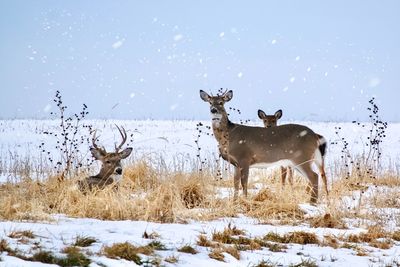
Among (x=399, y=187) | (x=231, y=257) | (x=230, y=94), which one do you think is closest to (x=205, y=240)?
(x=231, y=257)

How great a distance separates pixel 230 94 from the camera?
11.4 meters

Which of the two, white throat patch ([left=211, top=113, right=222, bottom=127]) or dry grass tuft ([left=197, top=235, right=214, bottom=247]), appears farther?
white throat patch ([left=211, top=113, right=222, bottom=127])

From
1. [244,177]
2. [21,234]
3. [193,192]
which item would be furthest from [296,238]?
[244,177]

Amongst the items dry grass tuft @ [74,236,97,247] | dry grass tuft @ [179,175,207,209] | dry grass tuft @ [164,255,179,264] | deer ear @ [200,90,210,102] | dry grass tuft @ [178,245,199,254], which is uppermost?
deer ear @ [200,90,210,102]

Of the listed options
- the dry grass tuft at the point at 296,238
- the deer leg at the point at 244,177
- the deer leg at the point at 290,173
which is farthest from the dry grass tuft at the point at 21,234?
the deer leg at the point at 290,173

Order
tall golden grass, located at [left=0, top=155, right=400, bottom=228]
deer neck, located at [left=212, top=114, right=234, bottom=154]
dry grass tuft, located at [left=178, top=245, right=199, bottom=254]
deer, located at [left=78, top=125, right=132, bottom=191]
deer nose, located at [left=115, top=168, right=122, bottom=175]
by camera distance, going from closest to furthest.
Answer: dry grass tuft, located at [left=178, top=245, right=199, bottom=254], tall golden grass, located at [left=0, top=155, right=400, bottom=228], deer, located at [left=78, top=125, right=132, bottom=191], deer nose, located at [left=115, top=168, right=122, bottom=175], deer neck, located at [left=212, top=114, right=234, bottom=154]

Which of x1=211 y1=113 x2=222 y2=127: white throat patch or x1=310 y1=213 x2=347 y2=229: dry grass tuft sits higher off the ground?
x1=211 y1=113 x2=222 y2=127: white throat patch

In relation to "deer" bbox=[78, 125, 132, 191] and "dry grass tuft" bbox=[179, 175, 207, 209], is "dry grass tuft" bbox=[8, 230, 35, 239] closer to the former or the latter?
"dry grass tuft" bbox=[179, 175, 207, 209]

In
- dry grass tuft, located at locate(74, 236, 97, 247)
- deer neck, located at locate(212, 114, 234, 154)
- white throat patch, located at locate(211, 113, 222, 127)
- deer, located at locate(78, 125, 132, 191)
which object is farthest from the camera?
white throat patch, located at locate(211, 113, 222, 127)

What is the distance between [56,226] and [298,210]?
3.72 meters

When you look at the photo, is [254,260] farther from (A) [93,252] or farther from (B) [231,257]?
(A) [93,252]

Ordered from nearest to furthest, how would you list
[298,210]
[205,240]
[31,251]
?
1. [31,251]
2. [205,240]
3. [298,210]

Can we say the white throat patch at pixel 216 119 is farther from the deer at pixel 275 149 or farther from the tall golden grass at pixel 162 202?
the tall golden grass at pixel 162 202

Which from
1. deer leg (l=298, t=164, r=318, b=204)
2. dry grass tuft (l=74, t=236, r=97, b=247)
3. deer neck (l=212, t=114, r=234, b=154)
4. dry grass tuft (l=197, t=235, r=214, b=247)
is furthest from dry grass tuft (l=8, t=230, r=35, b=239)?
deer leg (l=298, t=164, r=318, b=204)
